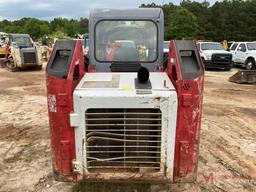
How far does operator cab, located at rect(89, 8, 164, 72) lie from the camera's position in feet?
16.9

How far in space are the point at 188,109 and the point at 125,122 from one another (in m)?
0.65

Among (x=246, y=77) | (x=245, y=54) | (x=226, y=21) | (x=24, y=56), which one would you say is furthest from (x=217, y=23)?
(x=246, y=77)

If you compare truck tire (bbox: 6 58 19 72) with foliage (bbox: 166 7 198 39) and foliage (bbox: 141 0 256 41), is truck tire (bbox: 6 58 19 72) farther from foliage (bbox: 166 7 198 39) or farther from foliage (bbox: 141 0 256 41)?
foliage (bbox: 166 7 198 39)

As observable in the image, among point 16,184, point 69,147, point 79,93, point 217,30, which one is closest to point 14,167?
point 16,184

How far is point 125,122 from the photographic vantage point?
3.58 meters

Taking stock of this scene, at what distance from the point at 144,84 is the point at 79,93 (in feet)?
2.36

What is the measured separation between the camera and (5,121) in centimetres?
855

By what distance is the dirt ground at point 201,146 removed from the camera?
4.86 metres

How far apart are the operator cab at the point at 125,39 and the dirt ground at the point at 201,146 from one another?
5.85 ft

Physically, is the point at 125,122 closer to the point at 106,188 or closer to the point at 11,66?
the point at 106,188

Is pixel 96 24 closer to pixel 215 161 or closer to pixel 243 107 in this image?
pixel 215 161

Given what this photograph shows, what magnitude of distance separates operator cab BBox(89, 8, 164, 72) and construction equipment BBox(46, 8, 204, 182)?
44.9 inches

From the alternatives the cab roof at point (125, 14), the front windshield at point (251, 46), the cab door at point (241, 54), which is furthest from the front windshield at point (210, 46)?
the cab roof at point (125, 14)

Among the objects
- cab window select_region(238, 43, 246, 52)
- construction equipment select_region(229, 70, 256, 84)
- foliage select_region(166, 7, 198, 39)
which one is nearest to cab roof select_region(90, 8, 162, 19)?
construction equipment select_region(229, 70, 256, 84)
